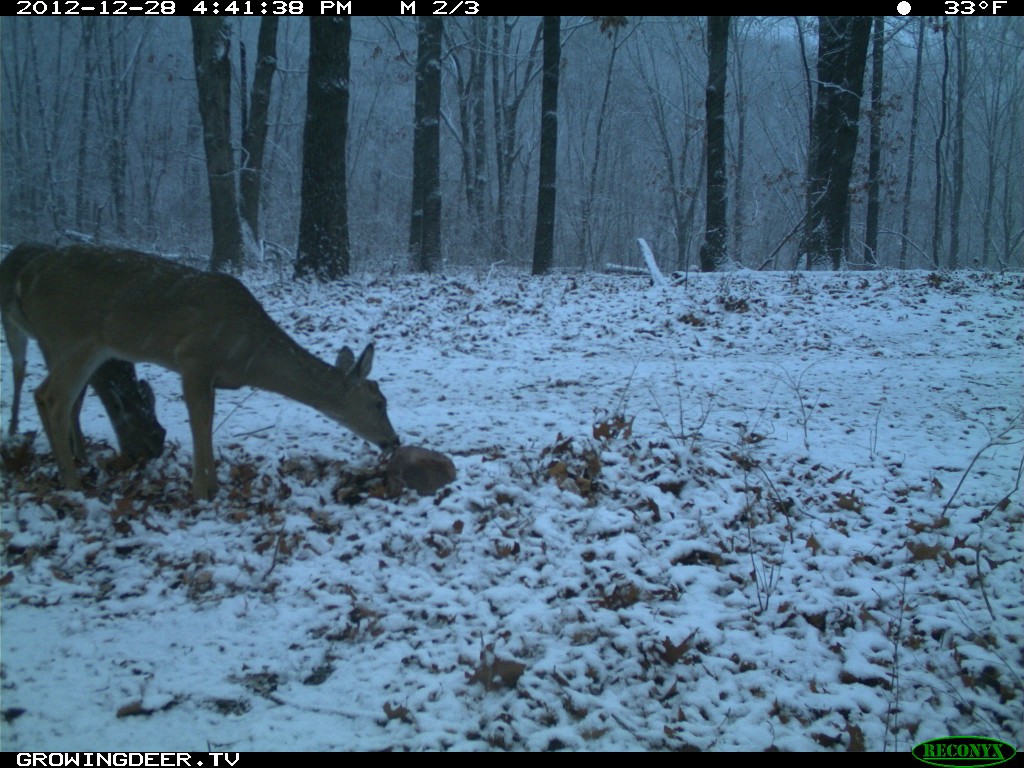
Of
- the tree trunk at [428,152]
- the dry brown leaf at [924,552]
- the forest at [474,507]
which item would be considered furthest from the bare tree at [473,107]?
the dry brown leaf at [924,552]

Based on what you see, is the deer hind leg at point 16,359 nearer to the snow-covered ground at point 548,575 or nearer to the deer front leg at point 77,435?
the snow-covered ground at point 548,575

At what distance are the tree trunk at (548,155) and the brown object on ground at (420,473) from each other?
10.1 metres

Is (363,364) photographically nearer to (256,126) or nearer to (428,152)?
(428,152)

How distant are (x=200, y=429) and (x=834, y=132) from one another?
514 inches

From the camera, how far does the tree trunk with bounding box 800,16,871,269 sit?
12938 millimetres

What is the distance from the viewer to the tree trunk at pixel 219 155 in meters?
10.9

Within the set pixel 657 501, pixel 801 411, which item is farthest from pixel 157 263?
pixel 801 411

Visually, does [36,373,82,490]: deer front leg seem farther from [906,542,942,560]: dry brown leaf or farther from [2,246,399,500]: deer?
[906,542,942,560]: dry brown leaf

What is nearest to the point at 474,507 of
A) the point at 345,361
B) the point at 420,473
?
the point at 420,473

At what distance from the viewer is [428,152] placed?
1485cm

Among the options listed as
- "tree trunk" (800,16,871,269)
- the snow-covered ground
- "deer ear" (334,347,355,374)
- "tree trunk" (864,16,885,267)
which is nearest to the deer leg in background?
the snow-covered ground
